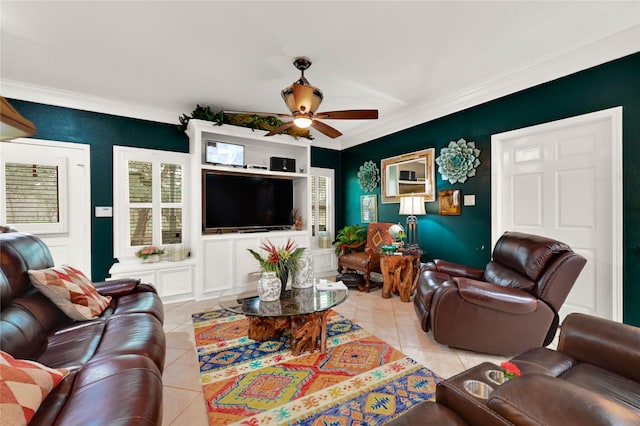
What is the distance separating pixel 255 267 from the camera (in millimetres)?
A: 4098

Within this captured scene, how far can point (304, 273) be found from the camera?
257 centimetres

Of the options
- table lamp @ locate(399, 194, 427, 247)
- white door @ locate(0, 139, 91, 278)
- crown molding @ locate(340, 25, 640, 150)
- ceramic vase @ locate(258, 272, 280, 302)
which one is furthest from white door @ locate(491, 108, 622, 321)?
white door @ locate(0, 139, 91, 278)

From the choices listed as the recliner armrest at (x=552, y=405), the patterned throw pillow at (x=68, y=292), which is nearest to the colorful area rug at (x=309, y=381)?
the patterned throw pillow at (x=68, y=292)

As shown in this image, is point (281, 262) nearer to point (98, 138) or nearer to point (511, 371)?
point (511, 371)

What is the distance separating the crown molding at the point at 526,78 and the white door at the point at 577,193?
45cm

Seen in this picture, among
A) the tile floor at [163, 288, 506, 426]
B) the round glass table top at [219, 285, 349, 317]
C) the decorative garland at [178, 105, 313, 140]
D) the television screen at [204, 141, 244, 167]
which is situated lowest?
the tile floor at [163, 288, 506, 426]

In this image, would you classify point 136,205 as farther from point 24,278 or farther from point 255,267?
point 24,278

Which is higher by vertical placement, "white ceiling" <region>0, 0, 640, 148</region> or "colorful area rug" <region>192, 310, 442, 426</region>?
"white ceiling" <region>0, 0, 640, 148</region>

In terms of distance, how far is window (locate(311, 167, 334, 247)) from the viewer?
17.4 ft

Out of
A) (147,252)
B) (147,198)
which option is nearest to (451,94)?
→ (147,198)

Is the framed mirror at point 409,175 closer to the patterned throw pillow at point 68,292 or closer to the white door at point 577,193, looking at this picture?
the white door at point 577,193

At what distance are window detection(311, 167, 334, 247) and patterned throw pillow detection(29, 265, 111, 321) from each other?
3.58m

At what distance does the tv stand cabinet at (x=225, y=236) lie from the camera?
146 inches

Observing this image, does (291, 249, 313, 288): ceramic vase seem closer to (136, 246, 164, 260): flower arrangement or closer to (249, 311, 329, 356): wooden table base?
(249, 311, 329, 356): wooden table base
